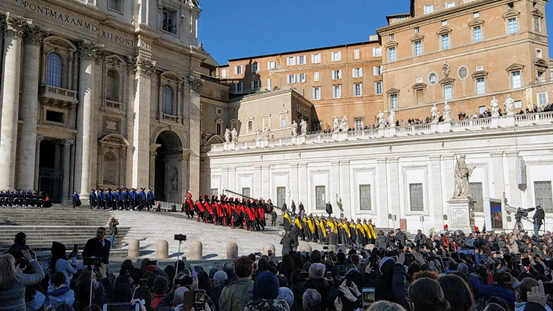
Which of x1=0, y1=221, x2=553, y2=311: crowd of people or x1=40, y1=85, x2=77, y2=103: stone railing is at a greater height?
x1=40, y1=85, x2=77, y2=103: stone railing

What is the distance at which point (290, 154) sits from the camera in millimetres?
43125

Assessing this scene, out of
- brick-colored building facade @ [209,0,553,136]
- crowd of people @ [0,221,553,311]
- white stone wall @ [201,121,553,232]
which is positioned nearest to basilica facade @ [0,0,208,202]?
white stone wall @ [201,121,553,232]

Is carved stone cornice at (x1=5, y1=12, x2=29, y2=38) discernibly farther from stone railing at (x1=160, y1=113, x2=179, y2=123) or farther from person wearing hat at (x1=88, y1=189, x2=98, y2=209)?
stone railing at (x1=160, y1=113, x2=179, y2=123)

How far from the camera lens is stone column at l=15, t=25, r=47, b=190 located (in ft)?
111

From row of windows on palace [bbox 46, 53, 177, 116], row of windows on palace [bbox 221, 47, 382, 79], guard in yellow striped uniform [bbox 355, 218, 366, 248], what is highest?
row of windows on palace [bbox 221, 47, 382, 79]

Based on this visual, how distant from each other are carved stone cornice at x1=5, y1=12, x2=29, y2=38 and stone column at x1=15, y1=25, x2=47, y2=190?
0.50 metres

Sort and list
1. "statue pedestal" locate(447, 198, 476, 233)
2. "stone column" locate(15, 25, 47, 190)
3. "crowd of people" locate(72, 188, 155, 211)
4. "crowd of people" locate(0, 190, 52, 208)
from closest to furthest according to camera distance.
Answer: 1. "crowd of people" locate(0, 190, 52, 208)
2. "statue pedestal" locate(447, 198, 476, 233)
3. "stone column" locate(15, 25, 47, 190)
4. "crowd of people" locate(72, 188, 155, 211)

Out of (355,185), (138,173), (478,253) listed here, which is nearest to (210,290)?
(478,253)

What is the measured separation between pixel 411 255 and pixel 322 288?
12.1 ft

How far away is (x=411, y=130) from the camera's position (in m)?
37.4

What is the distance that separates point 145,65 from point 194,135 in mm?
8599

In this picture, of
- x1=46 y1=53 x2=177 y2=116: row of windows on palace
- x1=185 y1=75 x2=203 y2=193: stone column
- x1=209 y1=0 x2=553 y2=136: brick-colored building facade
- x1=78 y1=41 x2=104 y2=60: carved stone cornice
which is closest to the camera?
x1=46 y1=53 x2=177 y2=116: row of windows on palace

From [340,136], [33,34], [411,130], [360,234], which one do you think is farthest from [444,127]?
[33,34]

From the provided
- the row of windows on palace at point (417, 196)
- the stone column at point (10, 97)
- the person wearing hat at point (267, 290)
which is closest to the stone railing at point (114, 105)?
the stone column at point (10, 97)
